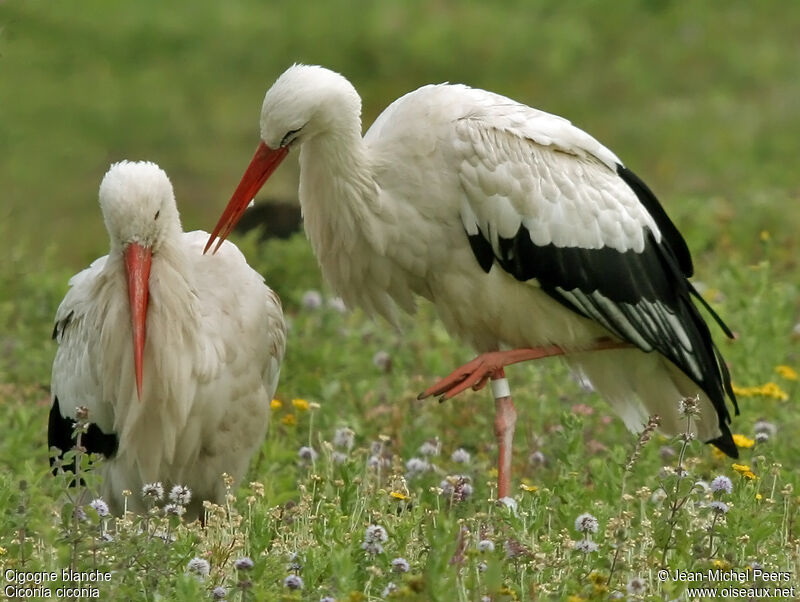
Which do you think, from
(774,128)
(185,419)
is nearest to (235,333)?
(185,419)

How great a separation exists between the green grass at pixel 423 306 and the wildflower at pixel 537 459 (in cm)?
4

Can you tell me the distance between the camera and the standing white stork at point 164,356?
15.3ft

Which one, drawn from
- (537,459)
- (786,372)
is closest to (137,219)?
(537,459)

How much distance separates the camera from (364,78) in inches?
504

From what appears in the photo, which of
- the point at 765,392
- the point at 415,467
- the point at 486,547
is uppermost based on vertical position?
the point at 765,392

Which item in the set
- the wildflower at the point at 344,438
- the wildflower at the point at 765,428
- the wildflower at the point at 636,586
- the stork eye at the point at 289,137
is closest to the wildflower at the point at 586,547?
the wildflower at the point at 636,586

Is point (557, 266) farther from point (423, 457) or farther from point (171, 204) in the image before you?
point (171, 204)

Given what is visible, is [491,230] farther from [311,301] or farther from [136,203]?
[311,301]

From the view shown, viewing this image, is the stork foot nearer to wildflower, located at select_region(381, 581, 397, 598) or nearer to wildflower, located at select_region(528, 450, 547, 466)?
wildflower, located at select_region(528, 450, 547, 466)

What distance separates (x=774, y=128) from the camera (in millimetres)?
11359

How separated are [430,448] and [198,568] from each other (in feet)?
5.73

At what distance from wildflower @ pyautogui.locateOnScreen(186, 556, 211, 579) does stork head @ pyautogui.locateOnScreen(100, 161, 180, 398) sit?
3.51 feet

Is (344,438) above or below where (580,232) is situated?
below

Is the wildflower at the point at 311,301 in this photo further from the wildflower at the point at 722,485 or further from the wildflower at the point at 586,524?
the wildflower at the point at 586,524
